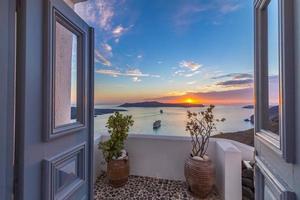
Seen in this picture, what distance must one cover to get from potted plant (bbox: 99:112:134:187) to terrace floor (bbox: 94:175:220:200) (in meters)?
0.15

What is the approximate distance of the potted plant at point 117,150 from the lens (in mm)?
2848

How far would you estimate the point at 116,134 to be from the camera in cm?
301

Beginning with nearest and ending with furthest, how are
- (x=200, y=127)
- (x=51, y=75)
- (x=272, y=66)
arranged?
1. (x=51, y=75)
2. (x=272, y=66)
3. (x=200, y=127)

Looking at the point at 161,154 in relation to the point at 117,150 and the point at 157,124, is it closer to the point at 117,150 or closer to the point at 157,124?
the point at 157,124

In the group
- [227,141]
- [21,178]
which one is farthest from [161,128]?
[21,178]

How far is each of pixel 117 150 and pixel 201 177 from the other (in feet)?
4.61

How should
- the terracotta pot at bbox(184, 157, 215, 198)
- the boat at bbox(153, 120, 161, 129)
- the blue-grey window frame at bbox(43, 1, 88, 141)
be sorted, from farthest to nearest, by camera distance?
the boat at bbox(153, 120, 161, 129) < the terracotta pot at bbox(184, 157, 215, 198) < the blue-grey window frame at bbox(43, 1, 88, 141)

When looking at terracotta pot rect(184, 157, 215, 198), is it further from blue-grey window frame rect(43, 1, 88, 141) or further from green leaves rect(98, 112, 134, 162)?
blue-grey window frame rect(43, 1, 88, 141)

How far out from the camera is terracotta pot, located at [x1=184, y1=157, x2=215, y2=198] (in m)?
2.52

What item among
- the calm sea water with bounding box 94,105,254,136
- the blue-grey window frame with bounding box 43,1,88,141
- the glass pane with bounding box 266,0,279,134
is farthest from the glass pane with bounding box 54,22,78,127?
the calm sea water with bounding box 94,105,254,136

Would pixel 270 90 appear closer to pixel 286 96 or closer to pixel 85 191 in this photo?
pixel 286 96

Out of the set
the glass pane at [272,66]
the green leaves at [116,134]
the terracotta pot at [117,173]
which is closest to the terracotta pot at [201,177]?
the terracotta pot at [117,173]

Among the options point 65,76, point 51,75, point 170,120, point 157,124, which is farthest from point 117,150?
point 51,75

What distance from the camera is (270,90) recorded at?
1016 millimetres
